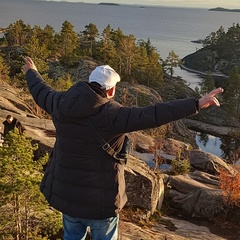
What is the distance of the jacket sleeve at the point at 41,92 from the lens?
4.29m

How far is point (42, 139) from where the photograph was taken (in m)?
13.5

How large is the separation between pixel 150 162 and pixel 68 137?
20232mm

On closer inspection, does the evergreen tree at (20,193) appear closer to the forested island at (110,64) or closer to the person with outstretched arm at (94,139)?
the person with outstretched arm at (94,139)

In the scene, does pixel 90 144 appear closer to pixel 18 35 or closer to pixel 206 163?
Answer: pixel 206 163

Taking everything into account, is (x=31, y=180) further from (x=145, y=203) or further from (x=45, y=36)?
(x=45, y=36)

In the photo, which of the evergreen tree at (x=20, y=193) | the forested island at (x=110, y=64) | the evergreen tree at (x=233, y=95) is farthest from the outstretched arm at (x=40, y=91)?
the evergreen tree at (x=233, y=95)

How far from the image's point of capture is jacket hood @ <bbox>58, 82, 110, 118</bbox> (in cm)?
380

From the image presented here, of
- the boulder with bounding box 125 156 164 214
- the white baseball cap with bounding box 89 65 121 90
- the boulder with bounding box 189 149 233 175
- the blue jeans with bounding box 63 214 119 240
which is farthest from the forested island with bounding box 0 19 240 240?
the white baseball cap with bounding box 89 65 121 90

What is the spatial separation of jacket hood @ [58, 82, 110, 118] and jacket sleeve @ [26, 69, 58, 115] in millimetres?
392

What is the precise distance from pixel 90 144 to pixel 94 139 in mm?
72

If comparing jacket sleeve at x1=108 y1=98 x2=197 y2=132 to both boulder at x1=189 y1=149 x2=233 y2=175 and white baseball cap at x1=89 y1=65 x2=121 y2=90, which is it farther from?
boulder at x1=189 y1=149 x2=233 y2=175

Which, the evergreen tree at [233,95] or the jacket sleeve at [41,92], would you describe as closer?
the jacket sleeve at [41,92]

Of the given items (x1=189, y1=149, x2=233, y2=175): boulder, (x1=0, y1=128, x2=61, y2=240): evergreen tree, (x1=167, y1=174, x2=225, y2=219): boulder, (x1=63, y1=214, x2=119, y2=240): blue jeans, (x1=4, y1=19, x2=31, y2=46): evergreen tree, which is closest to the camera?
(x1=63, y1=214, x2=119, y2=240): blue jeans

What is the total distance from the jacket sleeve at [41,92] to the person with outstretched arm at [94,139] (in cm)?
3
